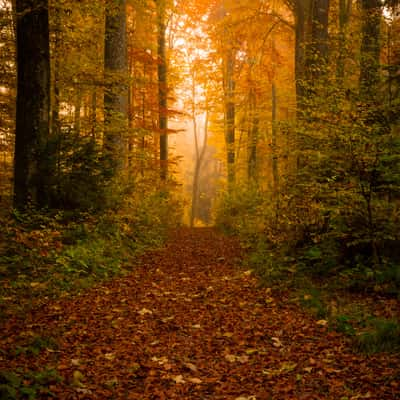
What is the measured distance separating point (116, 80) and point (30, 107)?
293 cm

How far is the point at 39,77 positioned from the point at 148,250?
481 cm

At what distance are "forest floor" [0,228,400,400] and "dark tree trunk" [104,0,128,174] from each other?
4873mm

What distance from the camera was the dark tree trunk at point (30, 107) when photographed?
7.91 metres

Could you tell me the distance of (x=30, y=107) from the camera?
26.1 ft

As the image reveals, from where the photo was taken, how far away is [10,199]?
906 centimetres

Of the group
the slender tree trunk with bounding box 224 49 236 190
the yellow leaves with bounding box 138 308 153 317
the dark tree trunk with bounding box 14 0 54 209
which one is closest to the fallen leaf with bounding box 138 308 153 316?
the yellow leaves with bounding box 138 308 153 317

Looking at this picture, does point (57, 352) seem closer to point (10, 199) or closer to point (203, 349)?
point (203, 349)

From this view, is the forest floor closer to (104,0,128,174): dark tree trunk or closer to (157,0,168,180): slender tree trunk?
(104,0,128,174): dark tree trunk

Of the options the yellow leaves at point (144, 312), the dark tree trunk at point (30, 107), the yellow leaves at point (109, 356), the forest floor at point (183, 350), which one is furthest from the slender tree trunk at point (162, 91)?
the yellow leaves at point (109, 356)

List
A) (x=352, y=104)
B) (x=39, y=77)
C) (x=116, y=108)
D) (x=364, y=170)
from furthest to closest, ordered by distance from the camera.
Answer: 1. (x=116, y=108)
2. (x=39, y=77)
3. (x=352, y=104)
4. (x=364, y=170)

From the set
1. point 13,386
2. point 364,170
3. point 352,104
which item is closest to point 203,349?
point 13,386

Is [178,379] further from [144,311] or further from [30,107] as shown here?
[30,107]

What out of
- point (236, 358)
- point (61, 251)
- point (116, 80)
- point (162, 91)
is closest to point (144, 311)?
point (236, 358)

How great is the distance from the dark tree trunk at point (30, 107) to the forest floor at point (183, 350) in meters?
2.93
